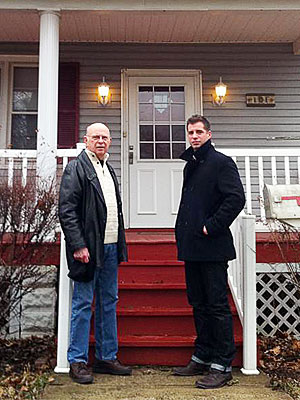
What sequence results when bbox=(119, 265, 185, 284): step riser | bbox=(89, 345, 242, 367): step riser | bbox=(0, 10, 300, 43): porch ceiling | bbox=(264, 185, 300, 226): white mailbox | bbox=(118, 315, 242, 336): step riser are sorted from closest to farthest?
bbox=(89, 345, 242, 367): step riser → bbox=(118, 315, 242, 336): step riser → bbox=(119, 265, 185, 284): step riser → bbox=(264, 185, 300, 226): white mailbox → bbox=(0, 10, 300, 43): porch ceiling

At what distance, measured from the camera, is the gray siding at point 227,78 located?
6133mm

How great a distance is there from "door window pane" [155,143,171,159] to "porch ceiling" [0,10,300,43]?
4.92 feet

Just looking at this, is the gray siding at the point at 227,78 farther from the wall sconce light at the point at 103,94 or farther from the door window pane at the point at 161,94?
the door window pane at the point at 161,94

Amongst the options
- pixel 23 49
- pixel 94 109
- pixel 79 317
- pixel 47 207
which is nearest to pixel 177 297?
pixel 79 317

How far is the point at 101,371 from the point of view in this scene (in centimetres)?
287

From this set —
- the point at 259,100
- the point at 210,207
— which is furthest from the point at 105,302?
the point at 259,100

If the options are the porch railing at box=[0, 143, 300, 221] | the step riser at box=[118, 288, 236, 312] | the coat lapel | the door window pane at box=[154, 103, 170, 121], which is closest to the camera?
the coat lapel

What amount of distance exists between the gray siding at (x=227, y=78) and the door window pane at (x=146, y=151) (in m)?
0.37

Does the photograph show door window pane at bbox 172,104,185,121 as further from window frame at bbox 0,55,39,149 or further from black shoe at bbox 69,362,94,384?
black shoe at bbox 69,362,94,384

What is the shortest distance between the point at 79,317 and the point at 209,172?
4.22 feet

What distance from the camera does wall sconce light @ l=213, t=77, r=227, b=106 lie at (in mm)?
6051

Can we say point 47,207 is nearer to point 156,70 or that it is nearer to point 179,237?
point 179,237

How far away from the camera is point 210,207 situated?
276cm

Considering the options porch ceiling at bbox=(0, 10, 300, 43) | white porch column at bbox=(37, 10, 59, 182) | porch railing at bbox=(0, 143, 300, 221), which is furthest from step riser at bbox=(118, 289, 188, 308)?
porch ceiling at bbox=(0, 10, 300, 43)
